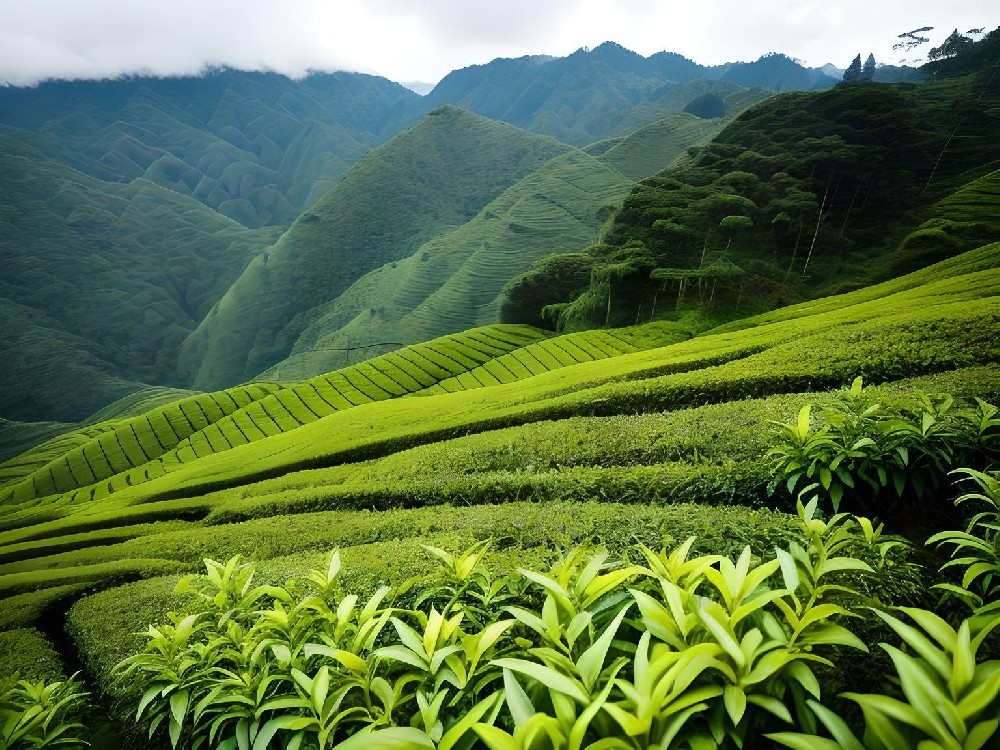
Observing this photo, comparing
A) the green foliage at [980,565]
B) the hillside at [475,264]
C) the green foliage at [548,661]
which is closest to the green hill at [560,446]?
the green foliage at [548,661]

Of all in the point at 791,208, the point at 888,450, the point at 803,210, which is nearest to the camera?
the point at 888,450

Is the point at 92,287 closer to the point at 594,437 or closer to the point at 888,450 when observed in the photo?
the point at 594,437

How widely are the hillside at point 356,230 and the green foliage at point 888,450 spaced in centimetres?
12578

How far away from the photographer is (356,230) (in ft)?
438

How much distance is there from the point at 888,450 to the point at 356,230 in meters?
142

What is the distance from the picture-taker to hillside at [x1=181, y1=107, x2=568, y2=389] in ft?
408

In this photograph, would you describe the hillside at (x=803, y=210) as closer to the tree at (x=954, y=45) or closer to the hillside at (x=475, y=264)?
the tree at (x=954, y=45)

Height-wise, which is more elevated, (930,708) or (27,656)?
(930,708)

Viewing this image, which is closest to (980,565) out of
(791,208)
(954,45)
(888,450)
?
(888,450)

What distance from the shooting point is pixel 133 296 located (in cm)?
15700

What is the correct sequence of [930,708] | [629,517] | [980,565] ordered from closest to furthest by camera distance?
[930,708] → [980,565] → [629,517]

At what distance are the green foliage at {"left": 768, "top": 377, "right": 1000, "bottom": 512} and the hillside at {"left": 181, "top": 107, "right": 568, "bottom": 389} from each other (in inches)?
4952

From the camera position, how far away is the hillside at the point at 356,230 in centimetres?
12444

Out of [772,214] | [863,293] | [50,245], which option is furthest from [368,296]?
[50,245]
